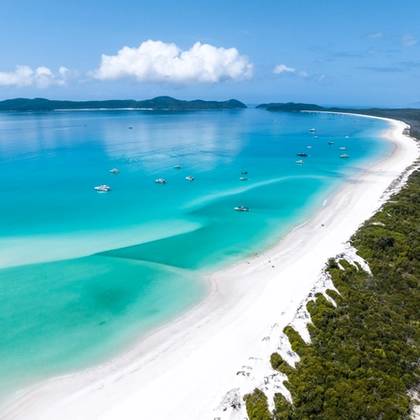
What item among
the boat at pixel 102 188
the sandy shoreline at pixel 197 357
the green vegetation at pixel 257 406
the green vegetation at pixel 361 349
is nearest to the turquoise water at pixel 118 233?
the boat at pixel 102 188

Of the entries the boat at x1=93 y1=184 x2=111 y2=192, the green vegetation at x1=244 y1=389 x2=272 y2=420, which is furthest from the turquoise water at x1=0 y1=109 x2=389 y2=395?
the green vegetation at x1=244 y1=389 x2=272 y2=420

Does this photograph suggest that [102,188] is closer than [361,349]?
No

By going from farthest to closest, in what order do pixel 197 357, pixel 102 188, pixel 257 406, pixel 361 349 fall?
pixel 102 188 → pixel 197 357 → pixel 361 349 → pixel 257 406

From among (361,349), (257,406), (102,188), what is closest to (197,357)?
(257,406)

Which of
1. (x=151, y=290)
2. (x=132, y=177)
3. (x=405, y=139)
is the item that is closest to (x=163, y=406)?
(x=151, y=290)

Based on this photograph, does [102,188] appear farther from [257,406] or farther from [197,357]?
[257,406]

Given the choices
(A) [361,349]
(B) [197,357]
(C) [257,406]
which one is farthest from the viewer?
(B) [197,357]

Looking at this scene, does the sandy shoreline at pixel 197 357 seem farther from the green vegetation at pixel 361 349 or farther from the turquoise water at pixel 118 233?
the green vegetation at pixel 361 349
